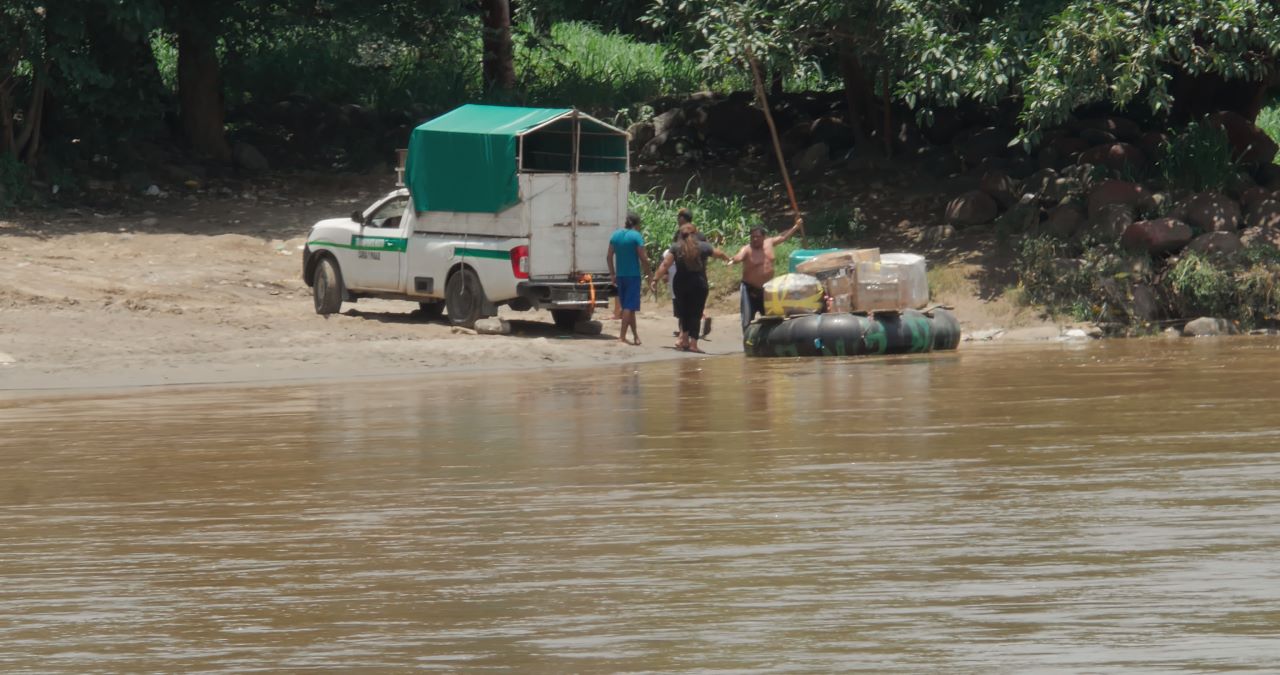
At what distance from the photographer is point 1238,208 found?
80.1 feet

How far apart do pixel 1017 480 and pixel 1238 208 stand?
15289 mm

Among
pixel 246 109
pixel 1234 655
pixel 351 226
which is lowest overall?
pixel 1234 655

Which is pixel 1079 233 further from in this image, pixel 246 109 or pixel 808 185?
pixel 246 109

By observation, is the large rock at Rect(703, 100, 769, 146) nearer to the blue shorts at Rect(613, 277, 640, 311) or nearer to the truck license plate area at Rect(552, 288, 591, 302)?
the truck license plate area at Rect(552, 288, 591, 302)

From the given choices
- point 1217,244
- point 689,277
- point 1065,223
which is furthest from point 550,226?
point 1217,244

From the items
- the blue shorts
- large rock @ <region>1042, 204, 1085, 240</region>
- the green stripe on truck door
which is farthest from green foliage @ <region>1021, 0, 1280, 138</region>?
the green stripe on truck door

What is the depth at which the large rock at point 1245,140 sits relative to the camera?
26.4 metres

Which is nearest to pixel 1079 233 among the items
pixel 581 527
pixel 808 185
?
pixel 808 185

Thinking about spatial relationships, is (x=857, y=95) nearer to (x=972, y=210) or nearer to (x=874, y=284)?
(x=972, y=210)

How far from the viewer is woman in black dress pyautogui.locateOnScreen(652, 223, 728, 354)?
20.4 metres

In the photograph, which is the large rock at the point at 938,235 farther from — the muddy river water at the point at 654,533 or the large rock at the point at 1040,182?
the muddy river water at the point at 654,533

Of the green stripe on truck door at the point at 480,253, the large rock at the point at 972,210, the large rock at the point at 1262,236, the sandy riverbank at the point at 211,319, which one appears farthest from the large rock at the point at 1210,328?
the green stripe on truck door at the point at 480,253

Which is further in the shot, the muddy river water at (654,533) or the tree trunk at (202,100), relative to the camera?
the tree trunk at (202,100)

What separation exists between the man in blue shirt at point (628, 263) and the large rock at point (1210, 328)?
Answer: 695cm
